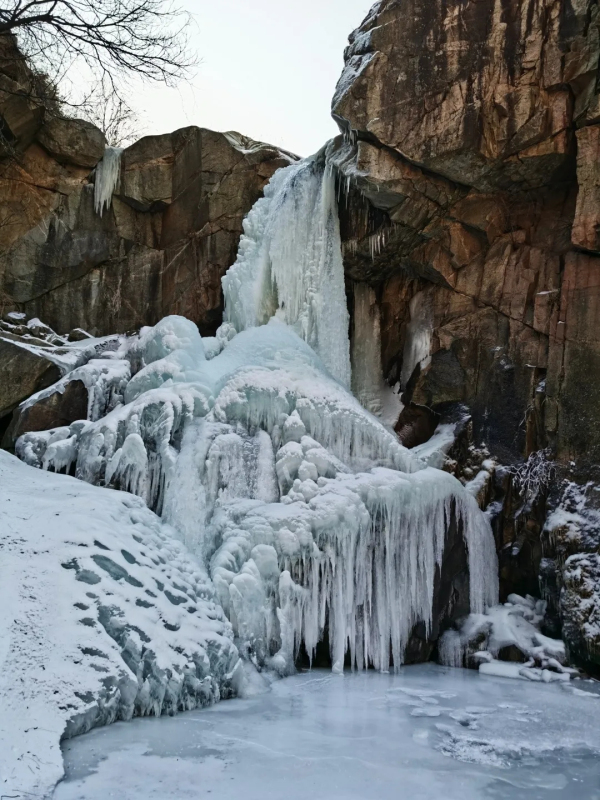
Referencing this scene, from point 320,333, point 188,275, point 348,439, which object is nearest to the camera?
point 348,439

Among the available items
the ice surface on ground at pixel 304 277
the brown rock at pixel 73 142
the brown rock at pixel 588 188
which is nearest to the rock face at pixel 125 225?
the brown rock at pixel 73 142

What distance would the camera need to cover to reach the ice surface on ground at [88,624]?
4.31 meters

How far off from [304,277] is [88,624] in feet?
20.3

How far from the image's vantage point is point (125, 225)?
1210 centimetres

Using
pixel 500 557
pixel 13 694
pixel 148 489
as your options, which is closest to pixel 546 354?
pixel 500 557

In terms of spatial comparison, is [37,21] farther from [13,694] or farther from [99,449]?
[13,694]

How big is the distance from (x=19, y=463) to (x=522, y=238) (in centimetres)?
656

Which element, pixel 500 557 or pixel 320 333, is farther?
pixel 320 333

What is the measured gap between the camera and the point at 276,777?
158 inches

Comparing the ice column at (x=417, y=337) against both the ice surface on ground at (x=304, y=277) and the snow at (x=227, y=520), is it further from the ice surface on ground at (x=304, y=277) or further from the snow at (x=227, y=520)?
the ice surface on ground at (x=304, y=277)

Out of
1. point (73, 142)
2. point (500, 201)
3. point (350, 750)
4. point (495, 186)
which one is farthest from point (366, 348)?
point (350, 750)

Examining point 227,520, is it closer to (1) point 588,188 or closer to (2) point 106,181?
(1) point 588,188

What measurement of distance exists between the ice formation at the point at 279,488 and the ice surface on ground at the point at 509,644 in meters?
0.30

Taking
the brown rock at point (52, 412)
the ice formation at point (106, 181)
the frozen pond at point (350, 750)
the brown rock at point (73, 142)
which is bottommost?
the frozen pond at point (350, 750)
